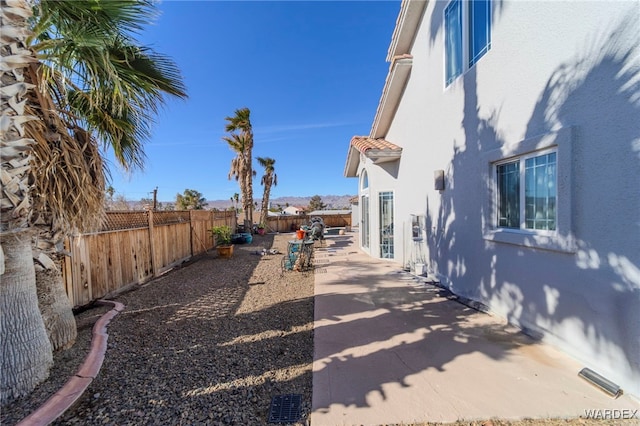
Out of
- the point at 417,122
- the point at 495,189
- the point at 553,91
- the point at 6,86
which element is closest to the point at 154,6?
the point at 6,86

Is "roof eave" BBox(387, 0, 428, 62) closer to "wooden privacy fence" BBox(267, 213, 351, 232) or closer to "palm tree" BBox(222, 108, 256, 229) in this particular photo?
"palm tree" BBox(222, 108, 256, 229)

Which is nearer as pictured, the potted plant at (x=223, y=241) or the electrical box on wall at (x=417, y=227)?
the electrical box on wall at (x=417, y=227)

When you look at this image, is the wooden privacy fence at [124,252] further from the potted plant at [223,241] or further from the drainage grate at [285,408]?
the drainage grate at [285,408]

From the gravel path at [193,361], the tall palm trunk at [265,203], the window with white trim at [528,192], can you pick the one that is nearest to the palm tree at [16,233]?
the gravel path at [193,361]

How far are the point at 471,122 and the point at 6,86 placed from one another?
7.38 m

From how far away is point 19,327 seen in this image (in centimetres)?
311

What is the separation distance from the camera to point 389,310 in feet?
18.3

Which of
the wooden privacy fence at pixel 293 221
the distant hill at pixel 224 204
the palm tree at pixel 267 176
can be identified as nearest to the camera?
the distant hill at pixel 224 204

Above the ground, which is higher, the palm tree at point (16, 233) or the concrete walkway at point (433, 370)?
the palm tree at point (16, 233)

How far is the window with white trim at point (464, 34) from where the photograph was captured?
18.0ft

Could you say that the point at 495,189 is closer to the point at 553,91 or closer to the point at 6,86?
the point at 553,91

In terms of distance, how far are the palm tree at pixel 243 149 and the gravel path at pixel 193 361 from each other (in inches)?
675

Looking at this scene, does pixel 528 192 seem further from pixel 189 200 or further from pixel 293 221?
pixel 189 200

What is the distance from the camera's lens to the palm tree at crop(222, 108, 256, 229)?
22422 millimetres
